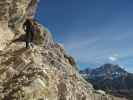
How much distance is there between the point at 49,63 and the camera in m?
34.4

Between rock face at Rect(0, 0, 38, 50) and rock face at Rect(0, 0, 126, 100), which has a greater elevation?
rock face at Rect(0, 0, 38, 50)

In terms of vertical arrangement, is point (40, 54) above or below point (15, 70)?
above

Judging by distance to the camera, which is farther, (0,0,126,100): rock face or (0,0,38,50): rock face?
(0,0,38,50): rock face

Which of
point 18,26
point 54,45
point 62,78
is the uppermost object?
point 18,26

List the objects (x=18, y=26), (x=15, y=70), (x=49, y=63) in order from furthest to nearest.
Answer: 1. (x=18, y=26)
2. (x=49, y=63)
3. (x=15, y=70)

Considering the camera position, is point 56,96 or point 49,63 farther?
point 49,63

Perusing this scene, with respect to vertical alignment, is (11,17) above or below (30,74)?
above

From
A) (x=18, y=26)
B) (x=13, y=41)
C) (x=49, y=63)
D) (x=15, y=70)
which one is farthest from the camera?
(x=18, y=26)

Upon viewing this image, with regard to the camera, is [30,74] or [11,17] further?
[11,17]

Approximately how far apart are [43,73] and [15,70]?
4.18 metres

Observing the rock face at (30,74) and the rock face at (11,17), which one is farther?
the rock face at (11,17)

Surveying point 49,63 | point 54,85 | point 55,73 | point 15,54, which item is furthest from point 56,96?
point 15,54

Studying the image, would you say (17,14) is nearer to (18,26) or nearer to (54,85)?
(18,26)

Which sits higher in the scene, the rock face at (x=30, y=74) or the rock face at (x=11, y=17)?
the rock face at (x=11, y=17)
